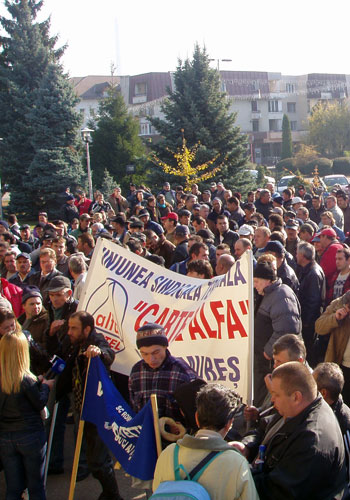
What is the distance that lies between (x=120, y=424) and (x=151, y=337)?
2.58 feet

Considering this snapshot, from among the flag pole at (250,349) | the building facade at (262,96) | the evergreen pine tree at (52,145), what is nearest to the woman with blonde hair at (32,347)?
the flag pole at (250,349)

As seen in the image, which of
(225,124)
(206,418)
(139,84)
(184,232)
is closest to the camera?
(206,418)

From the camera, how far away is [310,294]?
758cm

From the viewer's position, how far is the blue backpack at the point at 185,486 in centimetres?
308

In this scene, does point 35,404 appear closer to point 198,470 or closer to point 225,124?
point 198,470

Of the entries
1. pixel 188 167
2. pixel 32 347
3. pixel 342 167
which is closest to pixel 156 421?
pixel 32 347

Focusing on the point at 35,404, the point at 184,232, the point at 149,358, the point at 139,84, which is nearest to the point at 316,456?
the point at 149,358

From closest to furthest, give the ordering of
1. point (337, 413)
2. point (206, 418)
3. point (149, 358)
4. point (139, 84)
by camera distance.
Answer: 1. point (206, 418)
2. point (337, 413)
3. point (149, 358)
4. point (139, 84)

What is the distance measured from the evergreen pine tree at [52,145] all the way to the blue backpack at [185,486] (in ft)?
89.6

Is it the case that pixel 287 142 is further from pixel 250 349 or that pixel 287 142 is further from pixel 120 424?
pixel 120 424

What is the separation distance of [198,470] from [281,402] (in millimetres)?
665

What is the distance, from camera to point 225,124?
27.6m

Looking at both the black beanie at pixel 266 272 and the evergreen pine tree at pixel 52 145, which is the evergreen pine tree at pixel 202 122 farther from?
the black beanie at pixel 266 272

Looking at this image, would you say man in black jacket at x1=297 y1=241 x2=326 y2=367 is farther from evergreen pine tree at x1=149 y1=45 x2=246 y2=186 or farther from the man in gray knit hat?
evergreen pine tree at x1=149 y1=45 x2=246 y2=186
